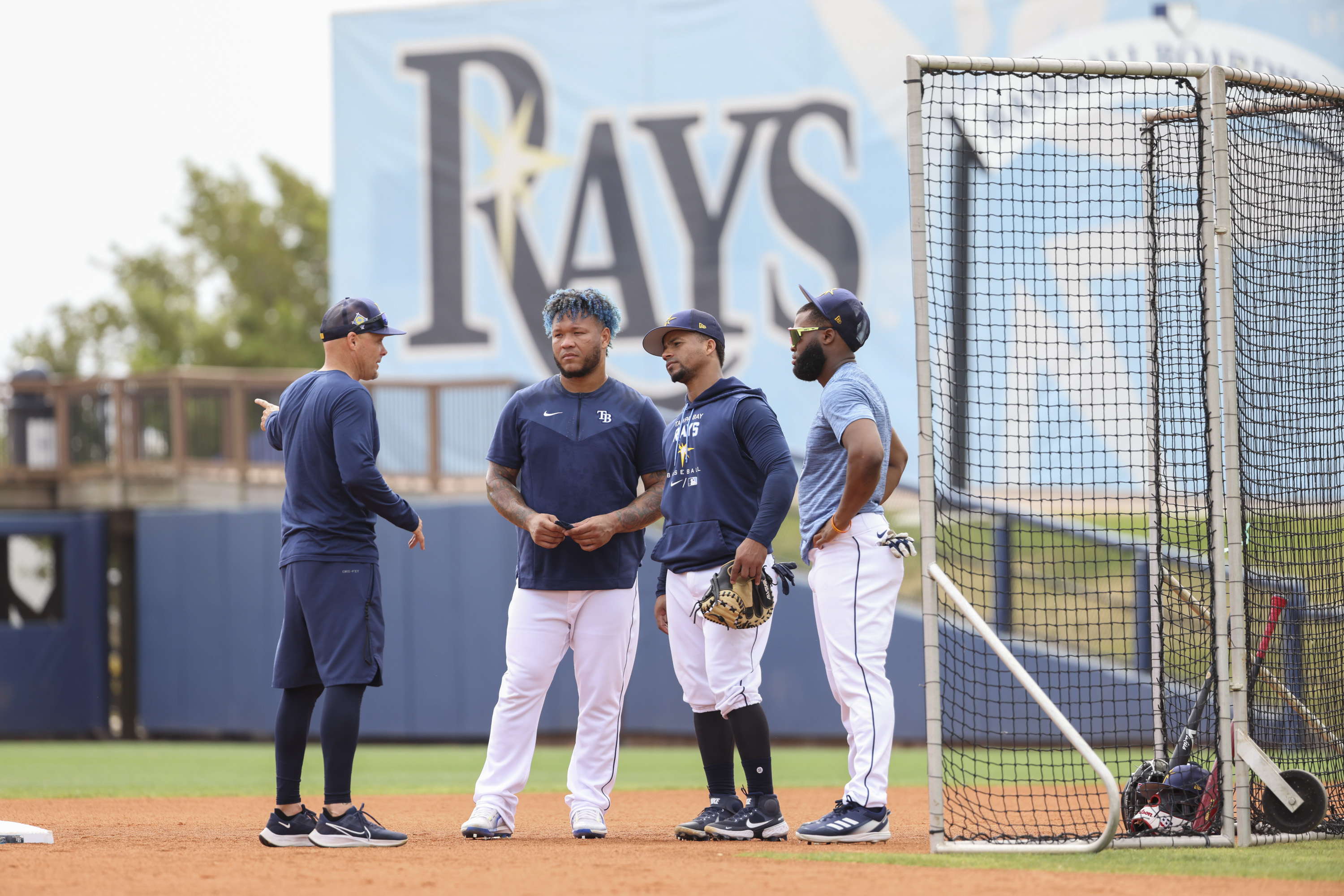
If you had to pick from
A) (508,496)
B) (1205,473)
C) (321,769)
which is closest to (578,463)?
(508,496)

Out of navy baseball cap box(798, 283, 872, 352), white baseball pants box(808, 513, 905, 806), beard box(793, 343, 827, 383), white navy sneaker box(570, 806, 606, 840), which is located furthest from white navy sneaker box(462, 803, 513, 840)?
navy baseball cap box(798, 283, 872, 352)

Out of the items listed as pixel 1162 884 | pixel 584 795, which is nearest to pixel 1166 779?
pixel 1162 884

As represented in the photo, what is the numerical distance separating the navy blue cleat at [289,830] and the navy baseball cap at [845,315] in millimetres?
3095

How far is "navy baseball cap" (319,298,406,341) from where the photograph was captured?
20.4 feet

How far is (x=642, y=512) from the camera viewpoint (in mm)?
6301

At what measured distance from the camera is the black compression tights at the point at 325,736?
A: 5863 millimetres

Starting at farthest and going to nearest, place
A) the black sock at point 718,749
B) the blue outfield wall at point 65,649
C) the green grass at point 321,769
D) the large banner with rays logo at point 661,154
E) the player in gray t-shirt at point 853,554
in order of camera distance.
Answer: the large banner with rays logo at point 661,154 → the blue outfield wall at point 65,649 → the green grass at point 321,769 → the black sock at point 718,749 → the player in gray t-shirt at point 853,554

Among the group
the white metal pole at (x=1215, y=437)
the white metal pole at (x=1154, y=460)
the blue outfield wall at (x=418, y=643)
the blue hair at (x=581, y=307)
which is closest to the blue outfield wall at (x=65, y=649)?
the blue outfield wall at (x=418, y=643)

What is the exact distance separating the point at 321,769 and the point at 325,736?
6.50 meters

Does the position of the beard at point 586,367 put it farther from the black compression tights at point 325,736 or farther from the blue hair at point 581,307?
the black compression tights at point 325,736

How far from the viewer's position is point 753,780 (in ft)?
20.2

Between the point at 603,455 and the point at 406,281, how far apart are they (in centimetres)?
1472

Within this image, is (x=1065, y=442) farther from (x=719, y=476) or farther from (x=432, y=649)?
(x=719, y=476)

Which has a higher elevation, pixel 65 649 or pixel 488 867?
pixel 488 867
